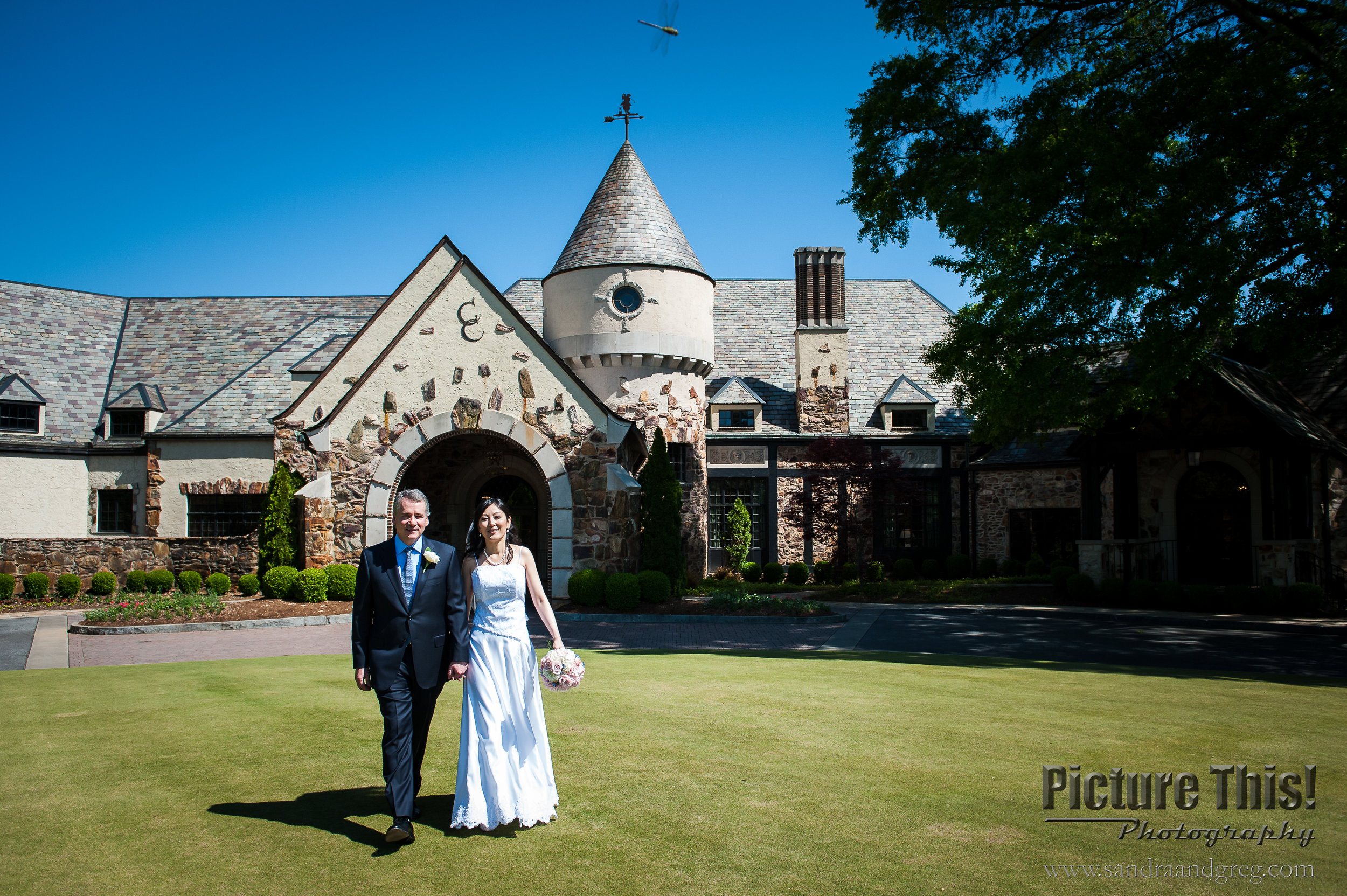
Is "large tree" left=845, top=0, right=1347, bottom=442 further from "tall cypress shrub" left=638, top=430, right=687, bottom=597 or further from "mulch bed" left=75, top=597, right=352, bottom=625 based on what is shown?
"mulch bed" left=75, top=597, right=352, bottom=625

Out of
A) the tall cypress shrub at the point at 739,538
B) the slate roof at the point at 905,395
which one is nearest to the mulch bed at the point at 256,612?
the tall cypress shrub at the point at 739,538

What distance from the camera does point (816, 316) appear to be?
90.6ft

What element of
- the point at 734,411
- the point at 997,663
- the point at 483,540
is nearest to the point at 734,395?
the point at 734,411

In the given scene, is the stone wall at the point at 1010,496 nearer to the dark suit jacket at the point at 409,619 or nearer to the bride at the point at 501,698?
the bride at the point at 501,698

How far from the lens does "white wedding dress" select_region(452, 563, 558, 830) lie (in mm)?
4922

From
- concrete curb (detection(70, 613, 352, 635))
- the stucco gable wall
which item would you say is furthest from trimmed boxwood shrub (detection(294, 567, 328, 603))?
the stucco gable wall

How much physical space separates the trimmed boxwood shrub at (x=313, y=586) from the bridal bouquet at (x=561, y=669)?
14.4 meters

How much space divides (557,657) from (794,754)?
2164 mm

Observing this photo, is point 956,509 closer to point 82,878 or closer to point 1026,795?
point 1026,795

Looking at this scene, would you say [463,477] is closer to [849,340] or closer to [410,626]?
[849,340]

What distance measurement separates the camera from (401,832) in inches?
183

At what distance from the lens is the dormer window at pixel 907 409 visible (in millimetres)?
27703

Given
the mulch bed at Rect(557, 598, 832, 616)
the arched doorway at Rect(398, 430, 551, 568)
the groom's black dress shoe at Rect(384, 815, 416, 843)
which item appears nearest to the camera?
the groom's black dress shoe at Rect(384, 815, 416, 843)

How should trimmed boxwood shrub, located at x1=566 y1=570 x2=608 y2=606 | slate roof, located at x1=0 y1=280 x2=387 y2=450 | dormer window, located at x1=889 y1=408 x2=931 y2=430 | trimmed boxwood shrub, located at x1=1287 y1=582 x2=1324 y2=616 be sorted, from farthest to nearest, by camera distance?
dormer window, located at x1=889 y1=408 x2=931 y2=430 → slate roof, located at x1=0 y1=280 x2=387 y2=450 → trimmed boxwood shrub, located at x1=566 y1=570 x2=608 y2=606 → trimmed boxwood shrub, located at x1=1287 y1=582 x2=1324 y2=616
